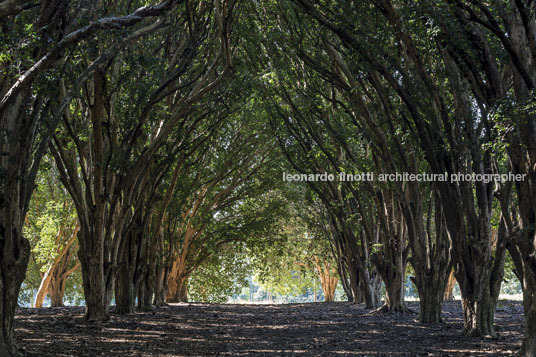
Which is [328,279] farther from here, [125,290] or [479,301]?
[479,301]

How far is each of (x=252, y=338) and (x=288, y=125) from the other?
7.95 meters

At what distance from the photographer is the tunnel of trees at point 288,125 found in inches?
266

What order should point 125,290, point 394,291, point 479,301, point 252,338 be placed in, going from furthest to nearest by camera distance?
point 394,291, point 125,290, point 252,338, point 479,301

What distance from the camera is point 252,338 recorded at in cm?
1005

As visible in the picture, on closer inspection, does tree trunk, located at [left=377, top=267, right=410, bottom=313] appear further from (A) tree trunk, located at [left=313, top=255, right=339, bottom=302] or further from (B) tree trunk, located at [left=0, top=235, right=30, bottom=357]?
(A) tree trunk, located at [left=313, top=255, right=339, bottom=302]

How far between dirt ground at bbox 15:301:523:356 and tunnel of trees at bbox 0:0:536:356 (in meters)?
0.78

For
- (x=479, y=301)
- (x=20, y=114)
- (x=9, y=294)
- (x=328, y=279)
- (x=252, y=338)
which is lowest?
(x=252, y=338)

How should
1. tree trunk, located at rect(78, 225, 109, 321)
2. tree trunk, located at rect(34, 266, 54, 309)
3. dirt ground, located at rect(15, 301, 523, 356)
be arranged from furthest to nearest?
tree trunk, located at rect(34, 266, 54, 309)
tree trunk, located at rect(78, 225, 109, 321)
dirt ground, located at rect(15, 301, 523, 356)

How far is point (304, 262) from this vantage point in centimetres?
3183

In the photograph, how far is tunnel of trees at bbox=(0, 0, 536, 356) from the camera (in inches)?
266

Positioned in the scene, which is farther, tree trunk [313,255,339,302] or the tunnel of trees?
tree trunk [313,255,339,302]

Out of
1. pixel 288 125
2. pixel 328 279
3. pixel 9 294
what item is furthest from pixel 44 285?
pixel 9 294

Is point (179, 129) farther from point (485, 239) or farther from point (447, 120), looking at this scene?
point (485, 239)

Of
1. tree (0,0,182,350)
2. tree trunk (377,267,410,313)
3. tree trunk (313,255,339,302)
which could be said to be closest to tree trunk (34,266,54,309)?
tree trunk (377,267,410,313)
